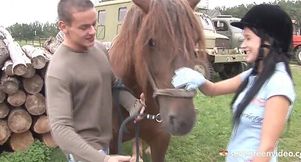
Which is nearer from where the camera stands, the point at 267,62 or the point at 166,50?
the point at 267,62

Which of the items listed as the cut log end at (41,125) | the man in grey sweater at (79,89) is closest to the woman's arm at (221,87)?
the man in grey sweater at (79,89)

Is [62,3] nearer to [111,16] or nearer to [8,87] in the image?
[8,87]

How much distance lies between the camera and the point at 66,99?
204 cm

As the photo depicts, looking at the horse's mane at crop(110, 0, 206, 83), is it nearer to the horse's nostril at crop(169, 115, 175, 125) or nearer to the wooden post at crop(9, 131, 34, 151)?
the horse's nostril at crop(169, 115, 175, 125)

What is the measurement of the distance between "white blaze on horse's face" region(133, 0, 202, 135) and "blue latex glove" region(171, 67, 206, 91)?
5 cm

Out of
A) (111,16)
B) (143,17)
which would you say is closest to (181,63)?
(143,17)

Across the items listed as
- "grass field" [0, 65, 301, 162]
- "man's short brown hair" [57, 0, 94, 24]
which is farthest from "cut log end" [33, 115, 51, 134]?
"man's short brown hair" [57, 0, 94, 24]

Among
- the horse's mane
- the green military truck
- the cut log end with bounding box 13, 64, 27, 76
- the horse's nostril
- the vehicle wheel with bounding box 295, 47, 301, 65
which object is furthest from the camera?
the vehicle wheel with bounding box 295, 47, 301, 65

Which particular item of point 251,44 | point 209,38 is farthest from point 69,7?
point 209,38

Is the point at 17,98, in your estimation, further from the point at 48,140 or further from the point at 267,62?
the point at 267,62

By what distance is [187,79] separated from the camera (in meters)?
2.28

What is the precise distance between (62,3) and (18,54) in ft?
11.3

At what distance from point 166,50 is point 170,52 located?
0.10 feet

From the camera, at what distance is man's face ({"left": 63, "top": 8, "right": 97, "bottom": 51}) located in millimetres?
2082
